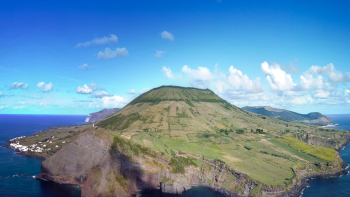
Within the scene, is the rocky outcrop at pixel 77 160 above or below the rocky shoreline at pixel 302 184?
above

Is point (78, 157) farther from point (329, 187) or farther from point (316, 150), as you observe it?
point (316, 150)

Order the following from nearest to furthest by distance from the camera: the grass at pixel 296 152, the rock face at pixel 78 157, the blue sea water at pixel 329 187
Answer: the rock face at pixel 78 157 → the blue sea water at pixel 329 187 → the grass at pixel 296 152

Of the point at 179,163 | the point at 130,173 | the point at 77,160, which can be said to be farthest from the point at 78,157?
the point at 179,163

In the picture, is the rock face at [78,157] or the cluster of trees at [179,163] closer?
the rock face at [78,157]

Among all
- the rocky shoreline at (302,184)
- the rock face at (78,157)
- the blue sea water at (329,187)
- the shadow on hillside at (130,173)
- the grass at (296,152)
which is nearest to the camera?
the rock face at (78,157)

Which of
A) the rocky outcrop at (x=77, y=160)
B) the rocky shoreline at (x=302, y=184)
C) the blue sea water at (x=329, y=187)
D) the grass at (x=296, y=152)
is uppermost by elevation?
the rocky outcrop at (x=77, y=160)

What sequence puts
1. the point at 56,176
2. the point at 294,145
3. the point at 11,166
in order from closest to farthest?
the point at 56,176 → the point at 11,166 → the point at 294,145

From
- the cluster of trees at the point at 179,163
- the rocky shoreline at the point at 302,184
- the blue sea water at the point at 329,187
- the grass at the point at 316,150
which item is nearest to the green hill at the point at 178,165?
the grass at the point at 316,150

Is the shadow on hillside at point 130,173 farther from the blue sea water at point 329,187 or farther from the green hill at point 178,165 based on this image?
the blue sea water at point 329,187

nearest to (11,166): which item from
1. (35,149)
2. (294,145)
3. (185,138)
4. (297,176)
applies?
(35,149)

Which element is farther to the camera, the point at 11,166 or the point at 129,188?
the point at 11,166

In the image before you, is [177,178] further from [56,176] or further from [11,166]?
[11,166]
